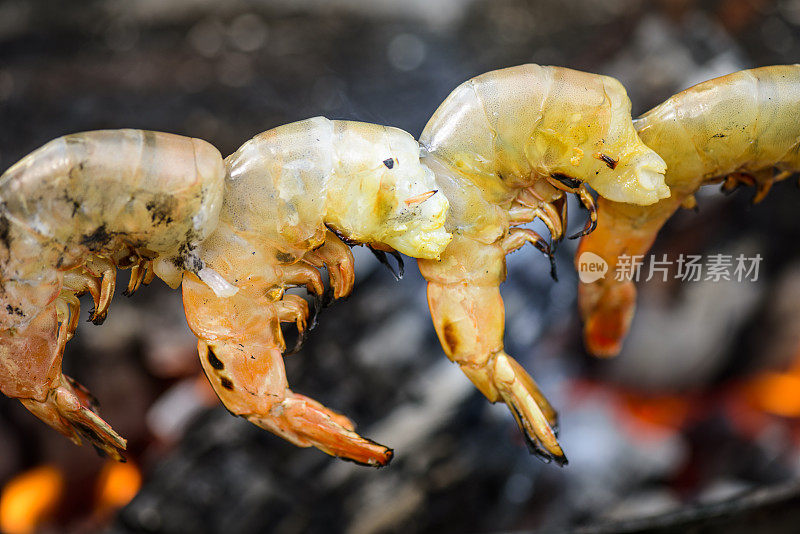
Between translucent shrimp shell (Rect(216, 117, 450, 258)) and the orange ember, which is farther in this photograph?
the orange ember

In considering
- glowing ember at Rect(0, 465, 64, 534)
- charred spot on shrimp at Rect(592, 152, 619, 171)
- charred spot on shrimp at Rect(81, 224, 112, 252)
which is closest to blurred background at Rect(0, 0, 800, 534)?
glowing ember at Rect(0, 465, 64, 534)

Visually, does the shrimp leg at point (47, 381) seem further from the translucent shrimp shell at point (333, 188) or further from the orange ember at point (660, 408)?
the orange ember at point (660, 408)

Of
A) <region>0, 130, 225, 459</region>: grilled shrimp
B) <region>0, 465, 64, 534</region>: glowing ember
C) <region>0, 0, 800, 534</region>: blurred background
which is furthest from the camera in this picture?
<region>0, 465, 64, 534</region>: glowing ember

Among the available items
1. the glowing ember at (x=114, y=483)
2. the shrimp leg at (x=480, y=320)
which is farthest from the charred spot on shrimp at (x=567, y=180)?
the glowing ember at (x=114, y=483)

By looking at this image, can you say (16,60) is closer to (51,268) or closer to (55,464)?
(55,464)

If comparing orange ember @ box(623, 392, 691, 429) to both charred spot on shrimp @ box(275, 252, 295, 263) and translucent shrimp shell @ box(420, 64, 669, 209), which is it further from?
charred spot on shrimp @ box(275, 252, 295, 263)

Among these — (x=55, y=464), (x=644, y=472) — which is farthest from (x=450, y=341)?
(x=55, y=464)

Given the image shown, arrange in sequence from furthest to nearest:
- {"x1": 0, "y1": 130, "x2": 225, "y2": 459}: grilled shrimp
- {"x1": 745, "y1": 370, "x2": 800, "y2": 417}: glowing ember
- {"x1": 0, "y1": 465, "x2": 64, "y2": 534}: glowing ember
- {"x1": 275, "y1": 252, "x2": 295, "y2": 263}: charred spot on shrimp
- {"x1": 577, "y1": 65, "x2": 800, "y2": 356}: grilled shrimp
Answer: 1. {"x1": 745, "y1": 370, "x2": 800, "y2": 417}: glowing ember
2. {"x1": 0, "y1": 465, "x2": 64, "y2": 534}: glowing ember
3. {"x1": 577, "y1": 65, "x2": 800, "y2": 356}: grilled shrimp
4. {"x1": 275, "y1": 252, "x2": 295, "y2": 263}: charred spot on shrimp
5. {"x1": 0, "y1": 130, "x2": 225, "y2": 459}: grilled shrimp

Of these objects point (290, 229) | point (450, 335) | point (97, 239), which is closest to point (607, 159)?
point (450, 335)

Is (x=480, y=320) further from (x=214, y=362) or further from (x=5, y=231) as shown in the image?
(x=5, y=231)
